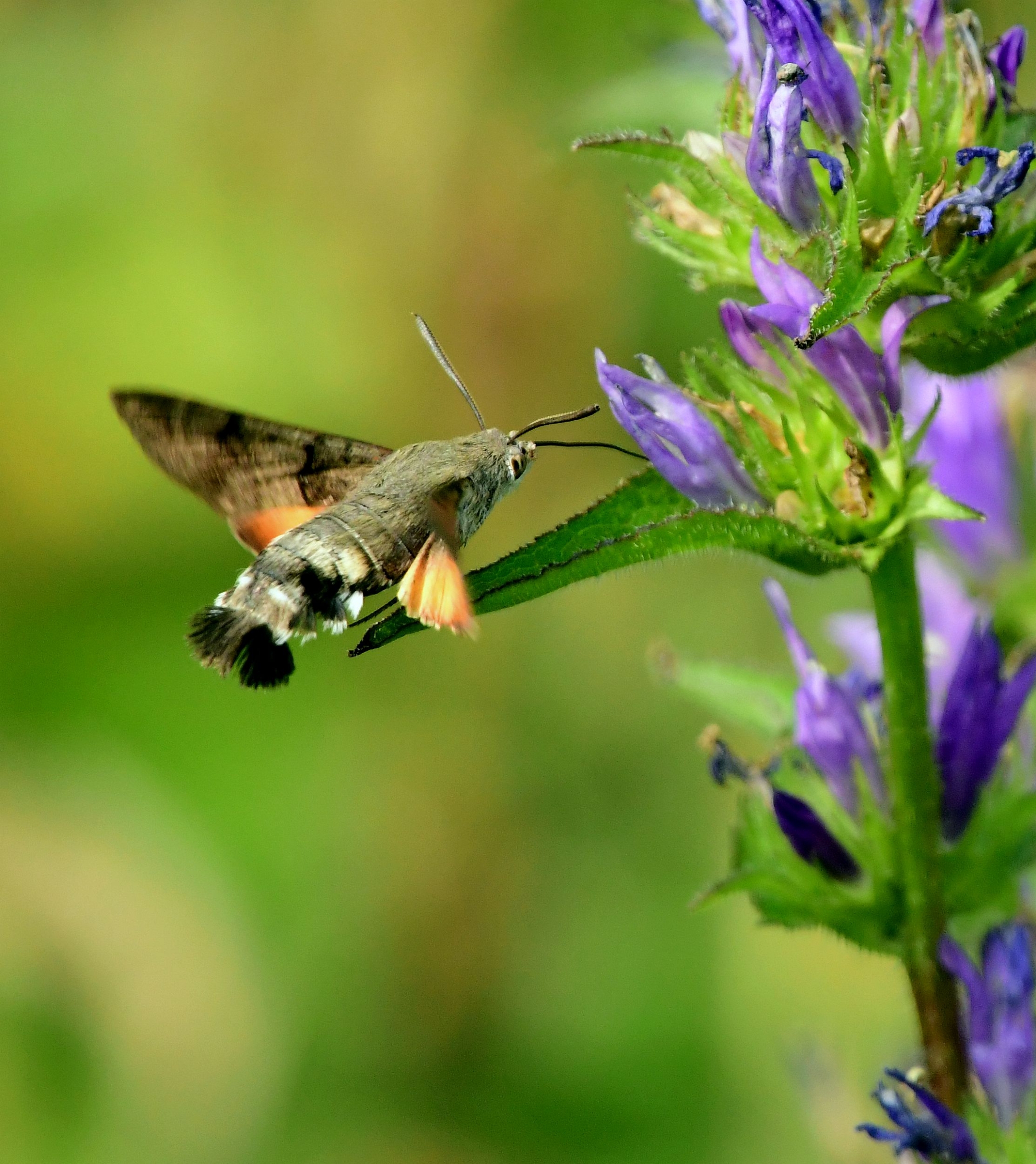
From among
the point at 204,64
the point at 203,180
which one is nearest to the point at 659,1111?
the point at 203,180

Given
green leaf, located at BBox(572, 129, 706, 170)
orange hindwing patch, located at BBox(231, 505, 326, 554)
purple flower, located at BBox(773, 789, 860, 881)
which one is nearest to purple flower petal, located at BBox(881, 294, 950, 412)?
green leaf, located at BBox(572, 129, 706, 170)

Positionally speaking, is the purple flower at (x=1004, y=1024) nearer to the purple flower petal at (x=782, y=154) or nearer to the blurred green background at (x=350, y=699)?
the purple flower petal at (x=782, y=154)

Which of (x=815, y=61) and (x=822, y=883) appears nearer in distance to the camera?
(x=815, y=61)

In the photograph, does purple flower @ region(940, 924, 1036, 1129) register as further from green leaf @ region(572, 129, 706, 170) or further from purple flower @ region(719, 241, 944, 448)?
green leaf @ region(572, 129, 706, 170)

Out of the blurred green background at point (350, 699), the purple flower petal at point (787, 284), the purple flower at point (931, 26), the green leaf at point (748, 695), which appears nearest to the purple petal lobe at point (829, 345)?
the purple flower petal at point (787, 284)

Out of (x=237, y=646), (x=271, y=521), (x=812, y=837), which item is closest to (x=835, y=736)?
(x=812, y=837)

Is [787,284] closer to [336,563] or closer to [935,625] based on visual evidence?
[336,563]
